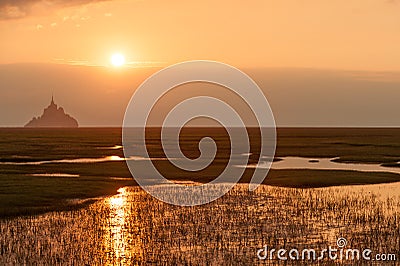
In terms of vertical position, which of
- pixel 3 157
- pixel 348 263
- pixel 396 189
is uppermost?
pixel 3 157

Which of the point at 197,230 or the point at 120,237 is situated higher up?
the point at 197,230

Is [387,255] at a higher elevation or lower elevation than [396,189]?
lower

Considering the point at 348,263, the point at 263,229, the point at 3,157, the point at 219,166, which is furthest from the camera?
the point at 3,157

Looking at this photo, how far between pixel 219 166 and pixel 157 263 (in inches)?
1601

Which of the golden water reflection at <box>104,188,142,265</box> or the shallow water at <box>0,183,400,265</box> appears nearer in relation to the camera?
the golden water reflection at <box>104,188,142,265</box>

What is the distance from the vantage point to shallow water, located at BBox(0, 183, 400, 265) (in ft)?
64.9

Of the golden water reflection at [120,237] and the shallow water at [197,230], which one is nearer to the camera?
the golden water reflection at [120,237]

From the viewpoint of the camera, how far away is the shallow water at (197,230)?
1978cm

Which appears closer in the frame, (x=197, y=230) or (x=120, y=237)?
(x=120, y=237)

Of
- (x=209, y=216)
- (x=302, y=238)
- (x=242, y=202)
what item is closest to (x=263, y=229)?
(x=302, y=238)

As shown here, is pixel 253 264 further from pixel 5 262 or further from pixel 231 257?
pixel 5 262

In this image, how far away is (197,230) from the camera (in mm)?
24156

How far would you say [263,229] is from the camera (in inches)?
943

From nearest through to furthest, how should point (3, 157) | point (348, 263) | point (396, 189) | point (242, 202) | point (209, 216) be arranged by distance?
point (348, 263), point (209, 216), point (242, 202), point (396, 189), point (3, 157)
